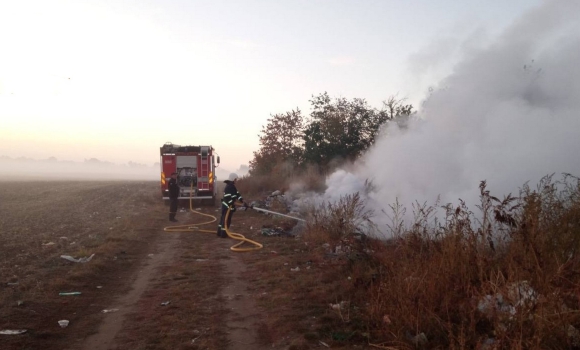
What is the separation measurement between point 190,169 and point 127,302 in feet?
43.7

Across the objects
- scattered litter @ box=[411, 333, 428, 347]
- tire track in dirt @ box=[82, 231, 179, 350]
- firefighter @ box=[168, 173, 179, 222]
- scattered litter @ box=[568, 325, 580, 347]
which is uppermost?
firefighter @ box=[168, 173, 179, 222]

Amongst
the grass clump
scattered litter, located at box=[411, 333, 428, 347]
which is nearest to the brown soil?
the grass clump

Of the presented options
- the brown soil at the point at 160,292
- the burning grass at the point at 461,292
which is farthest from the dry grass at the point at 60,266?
the burning grass at the point at 461,292

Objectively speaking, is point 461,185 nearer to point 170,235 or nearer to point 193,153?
point 170,235

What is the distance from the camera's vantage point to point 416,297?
4.63 meters

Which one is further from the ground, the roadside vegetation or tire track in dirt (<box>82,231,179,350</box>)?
the roadside vegetation

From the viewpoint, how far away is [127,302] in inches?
249

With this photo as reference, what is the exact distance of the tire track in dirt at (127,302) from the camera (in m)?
4.88

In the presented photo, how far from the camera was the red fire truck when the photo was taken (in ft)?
61.8

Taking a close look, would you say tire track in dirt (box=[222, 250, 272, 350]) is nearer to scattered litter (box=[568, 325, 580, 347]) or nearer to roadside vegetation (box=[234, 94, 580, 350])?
roadside vegetation (box=[234, 94, 580, 350])

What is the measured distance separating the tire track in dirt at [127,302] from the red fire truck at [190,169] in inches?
334

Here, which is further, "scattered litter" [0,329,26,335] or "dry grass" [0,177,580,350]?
"scattered litter" [0,329,26,335]

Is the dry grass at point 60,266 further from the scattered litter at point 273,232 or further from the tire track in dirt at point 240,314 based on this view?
the scattered litter at point 273,232

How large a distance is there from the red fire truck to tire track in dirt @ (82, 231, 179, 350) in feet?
27.8
